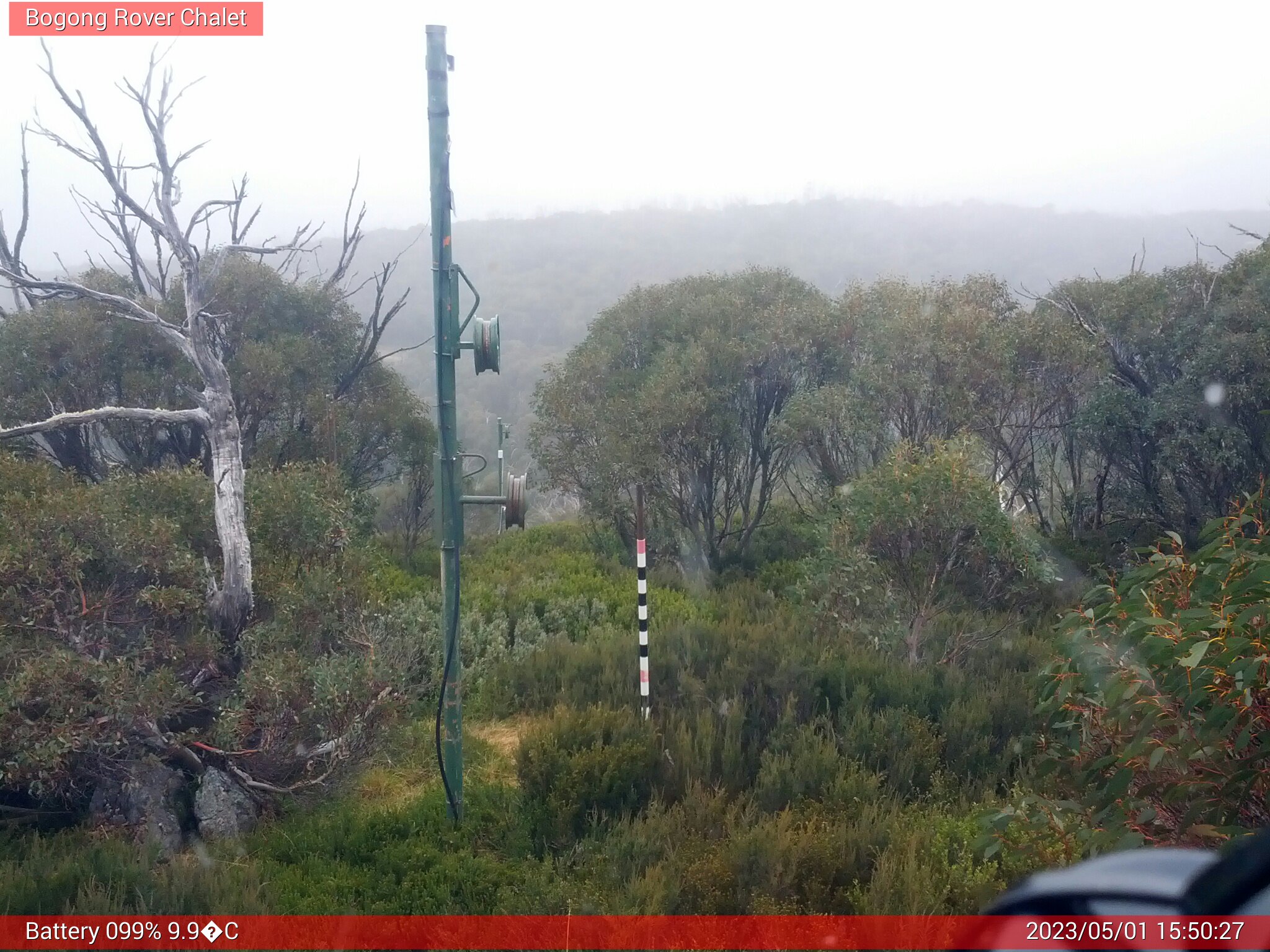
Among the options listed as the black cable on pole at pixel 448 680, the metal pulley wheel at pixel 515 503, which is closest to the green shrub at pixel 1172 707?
the metal pulley wheel at pixel 515 503

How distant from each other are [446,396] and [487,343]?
0.41 m

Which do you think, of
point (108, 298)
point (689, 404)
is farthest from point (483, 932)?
point (689, 404)

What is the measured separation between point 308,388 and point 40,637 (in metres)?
7.15

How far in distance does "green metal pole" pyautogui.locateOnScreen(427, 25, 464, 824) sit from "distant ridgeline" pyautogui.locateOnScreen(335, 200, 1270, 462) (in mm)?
31782

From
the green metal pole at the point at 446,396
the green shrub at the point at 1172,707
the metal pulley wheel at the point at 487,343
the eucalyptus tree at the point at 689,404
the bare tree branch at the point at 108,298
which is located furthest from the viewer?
the eucalyptus tree at the point at 689,404

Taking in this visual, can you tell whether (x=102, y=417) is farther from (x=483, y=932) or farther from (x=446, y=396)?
A: (x=483, y=932)

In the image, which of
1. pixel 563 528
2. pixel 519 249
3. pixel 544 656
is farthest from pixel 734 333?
pixel 519 249

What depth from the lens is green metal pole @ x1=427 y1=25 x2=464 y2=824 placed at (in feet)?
16.3

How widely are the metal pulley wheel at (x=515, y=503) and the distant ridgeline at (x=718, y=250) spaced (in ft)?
104

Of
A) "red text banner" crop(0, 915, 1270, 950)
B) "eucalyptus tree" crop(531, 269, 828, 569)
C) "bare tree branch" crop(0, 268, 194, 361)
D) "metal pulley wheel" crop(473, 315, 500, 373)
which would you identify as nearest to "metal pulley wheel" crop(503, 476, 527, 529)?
"metal pulley wheel" crop(473, 315, 500, 373)

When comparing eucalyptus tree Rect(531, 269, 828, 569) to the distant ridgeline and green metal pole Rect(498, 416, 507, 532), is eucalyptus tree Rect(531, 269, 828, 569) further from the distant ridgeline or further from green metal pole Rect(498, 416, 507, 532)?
the distant ridgeline

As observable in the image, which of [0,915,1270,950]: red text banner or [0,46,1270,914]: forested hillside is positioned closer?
[0,915,1270,950]: red text banner

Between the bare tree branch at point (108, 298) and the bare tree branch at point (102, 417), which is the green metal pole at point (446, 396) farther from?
the bare tree branch at point (108, 298)

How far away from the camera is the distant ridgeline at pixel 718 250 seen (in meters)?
52.3
